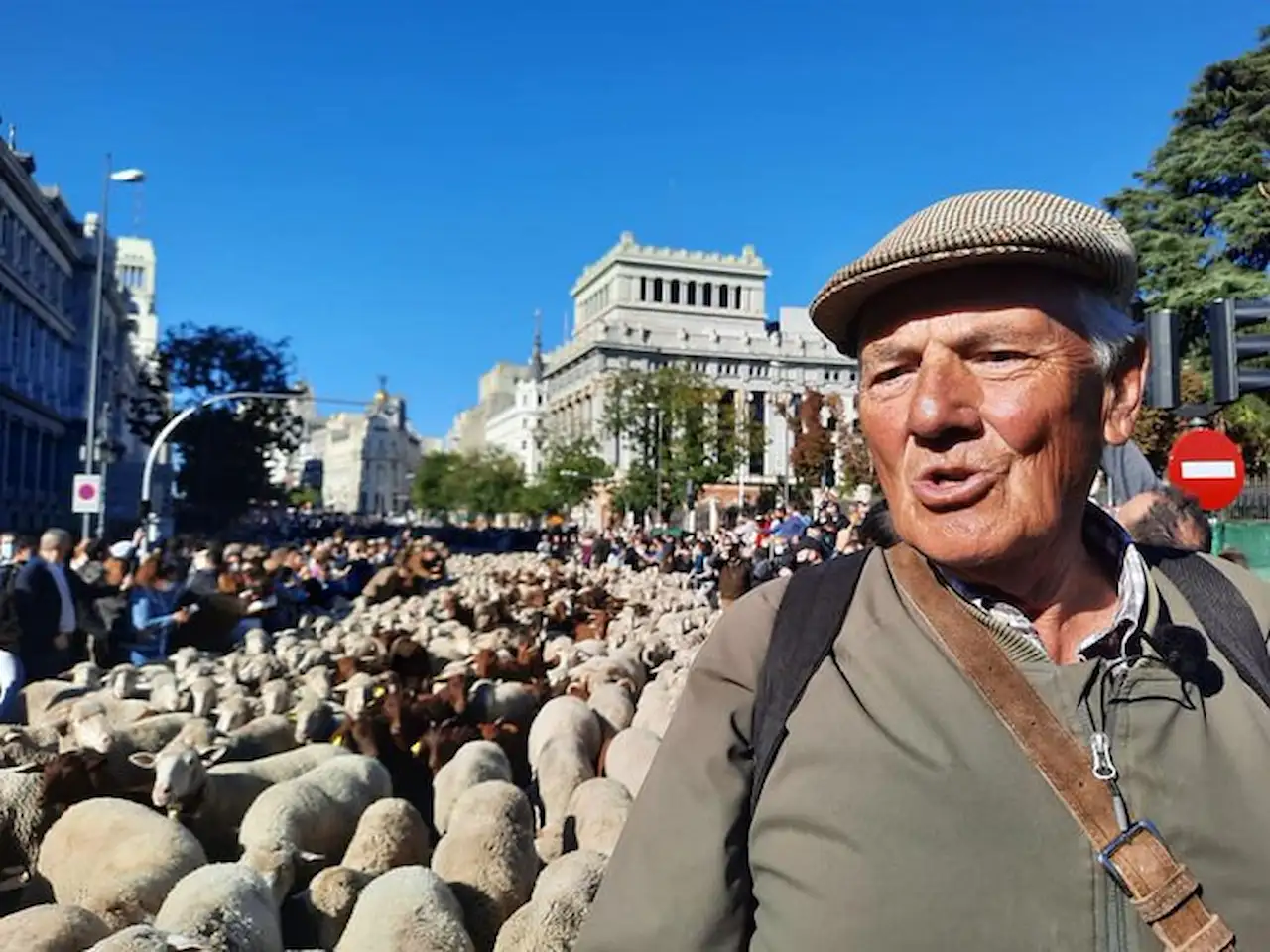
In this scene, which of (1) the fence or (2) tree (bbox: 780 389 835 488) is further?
(2) tree (bbox: 780 389 835 488)

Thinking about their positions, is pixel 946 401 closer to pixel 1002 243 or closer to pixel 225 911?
pixel 1002 243

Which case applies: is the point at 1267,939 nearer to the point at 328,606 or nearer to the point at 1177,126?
the point at 328,606

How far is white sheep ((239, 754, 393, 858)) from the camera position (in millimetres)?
4977

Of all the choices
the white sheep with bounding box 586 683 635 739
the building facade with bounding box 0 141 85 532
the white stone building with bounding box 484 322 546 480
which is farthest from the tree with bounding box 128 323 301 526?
the white stone building with bounding box 484 322 546 480

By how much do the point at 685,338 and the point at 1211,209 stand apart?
85.3 m

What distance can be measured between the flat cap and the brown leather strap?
0.52m

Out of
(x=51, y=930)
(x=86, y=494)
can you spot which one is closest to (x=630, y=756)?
(x=51, y=930)

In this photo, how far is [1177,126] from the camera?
1043 inches

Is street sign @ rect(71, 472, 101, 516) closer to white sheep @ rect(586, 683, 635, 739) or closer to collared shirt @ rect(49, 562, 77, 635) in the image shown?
collared shirt @ rect(49, 562, 77, 635)

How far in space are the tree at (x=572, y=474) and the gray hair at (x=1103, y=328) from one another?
263ft

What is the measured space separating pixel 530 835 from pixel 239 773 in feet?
6.23

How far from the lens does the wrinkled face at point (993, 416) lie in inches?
68.4

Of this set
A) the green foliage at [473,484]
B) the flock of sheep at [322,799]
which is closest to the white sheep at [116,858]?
the flock of sheep at [322,799]

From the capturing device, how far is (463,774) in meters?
6.03
